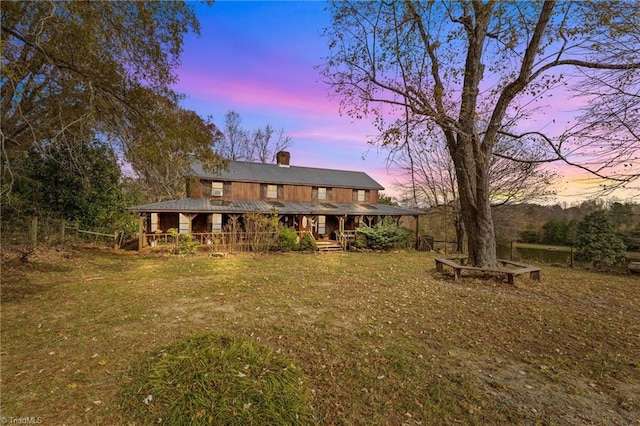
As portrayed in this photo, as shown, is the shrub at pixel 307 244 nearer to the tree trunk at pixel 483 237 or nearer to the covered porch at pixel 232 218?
the covered porch at pixel 232 218

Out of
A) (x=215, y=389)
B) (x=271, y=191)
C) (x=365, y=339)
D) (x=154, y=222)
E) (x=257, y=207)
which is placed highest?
(x=271, y=191)

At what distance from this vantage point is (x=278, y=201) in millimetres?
21062

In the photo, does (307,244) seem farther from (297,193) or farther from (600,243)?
(600,243)

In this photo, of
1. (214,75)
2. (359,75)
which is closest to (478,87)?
(359,75)

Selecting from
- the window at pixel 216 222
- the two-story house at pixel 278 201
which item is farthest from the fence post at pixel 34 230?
the window at pixel 216 222

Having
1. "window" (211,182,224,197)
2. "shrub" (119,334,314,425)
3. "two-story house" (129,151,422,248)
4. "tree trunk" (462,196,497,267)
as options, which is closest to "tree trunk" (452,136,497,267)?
"tree trunk" (462,196,497,267)

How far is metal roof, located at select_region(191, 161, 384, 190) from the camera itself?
65.2 feet

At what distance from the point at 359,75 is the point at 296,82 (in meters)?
1.89

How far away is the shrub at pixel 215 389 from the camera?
98.4 inches

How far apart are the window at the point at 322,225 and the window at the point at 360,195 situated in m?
3.77

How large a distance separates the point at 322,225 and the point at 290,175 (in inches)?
191

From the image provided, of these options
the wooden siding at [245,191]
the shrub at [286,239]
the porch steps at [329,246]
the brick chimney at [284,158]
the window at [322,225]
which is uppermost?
the brick chimney at [284,158]

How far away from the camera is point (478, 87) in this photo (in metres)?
7.93

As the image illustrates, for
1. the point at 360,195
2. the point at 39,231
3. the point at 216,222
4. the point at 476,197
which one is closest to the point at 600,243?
the point at 476,197
